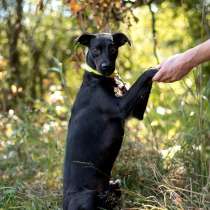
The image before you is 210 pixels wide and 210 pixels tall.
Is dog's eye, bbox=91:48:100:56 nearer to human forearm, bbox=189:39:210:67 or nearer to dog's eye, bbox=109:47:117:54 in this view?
dog's eye, bbox=109:47:117:54

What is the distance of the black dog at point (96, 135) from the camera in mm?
5590

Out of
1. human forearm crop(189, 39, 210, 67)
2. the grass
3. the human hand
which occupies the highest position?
human forearm crop(189, 39, 210, 67)

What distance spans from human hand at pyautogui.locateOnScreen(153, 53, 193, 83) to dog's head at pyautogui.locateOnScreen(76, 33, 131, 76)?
0.73 metres

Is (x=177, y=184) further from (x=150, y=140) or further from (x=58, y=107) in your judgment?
(x=58, y=107)

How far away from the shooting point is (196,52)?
4703 mm

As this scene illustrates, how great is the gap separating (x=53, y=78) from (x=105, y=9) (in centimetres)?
584

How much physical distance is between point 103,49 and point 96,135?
0.72 m

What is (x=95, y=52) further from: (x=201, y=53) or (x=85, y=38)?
(x=201, y=53)

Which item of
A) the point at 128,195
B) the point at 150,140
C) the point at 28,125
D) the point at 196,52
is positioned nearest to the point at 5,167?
the point at 28,125

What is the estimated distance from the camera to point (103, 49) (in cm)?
580

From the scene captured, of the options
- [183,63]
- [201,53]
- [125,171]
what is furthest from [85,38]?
[201,53]

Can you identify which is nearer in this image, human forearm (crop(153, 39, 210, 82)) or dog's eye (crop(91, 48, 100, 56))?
human forearm (crop(153, 39, 210, 82))

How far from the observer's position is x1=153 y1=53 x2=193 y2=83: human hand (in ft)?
15.6

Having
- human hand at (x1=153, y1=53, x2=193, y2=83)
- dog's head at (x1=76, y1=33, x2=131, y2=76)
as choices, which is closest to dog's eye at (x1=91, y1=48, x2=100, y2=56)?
dog's head at (x1=76, y1=33, x2=131, y2=76)
